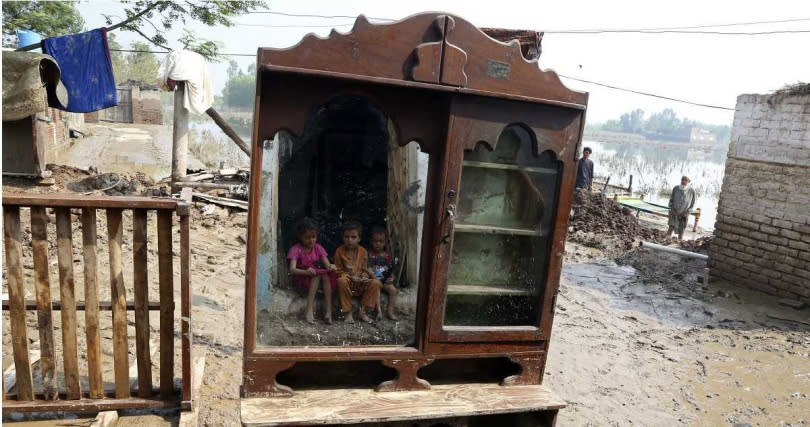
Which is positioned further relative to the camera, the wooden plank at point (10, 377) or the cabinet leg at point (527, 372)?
the wooden plank at point (10, 377)

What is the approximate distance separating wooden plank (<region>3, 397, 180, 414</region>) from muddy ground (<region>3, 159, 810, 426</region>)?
0.29 feet

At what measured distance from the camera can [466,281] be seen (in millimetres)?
2975

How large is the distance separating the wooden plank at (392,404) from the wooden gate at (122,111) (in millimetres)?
25576

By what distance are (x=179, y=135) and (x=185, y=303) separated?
718 cm

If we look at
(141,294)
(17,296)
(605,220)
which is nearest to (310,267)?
(141,294)

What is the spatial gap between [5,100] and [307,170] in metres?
6.40

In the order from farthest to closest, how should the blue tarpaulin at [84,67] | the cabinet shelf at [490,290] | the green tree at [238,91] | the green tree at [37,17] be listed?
the green tree at [238,91]
the green tree at [37,17]
the blue tarpaulin at [84,67]
the cabinet shelf at [490,290]

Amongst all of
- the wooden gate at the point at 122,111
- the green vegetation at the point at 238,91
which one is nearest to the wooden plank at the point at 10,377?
the wooden gate at the point at 122,111

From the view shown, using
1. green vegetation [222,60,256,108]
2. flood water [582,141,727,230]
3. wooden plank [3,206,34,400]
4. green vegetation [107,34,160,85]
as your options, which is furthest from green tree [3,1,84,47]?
green vegetation [222,60,256,108]

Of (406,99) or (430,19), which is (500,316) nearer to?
(406,99)

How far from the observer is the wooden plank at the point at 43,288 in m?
2.76

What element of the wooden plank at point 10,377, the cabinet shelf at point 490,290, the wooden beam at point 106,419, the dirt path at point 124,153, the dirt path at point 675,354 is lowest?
the dirt path at point 675,354

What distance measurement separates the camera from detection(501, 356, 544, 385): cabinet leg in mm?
2961

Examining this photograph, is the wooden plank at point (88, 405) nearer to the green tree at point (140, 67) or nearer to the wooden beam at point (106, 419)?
the wooden beam at point (106, 419)
